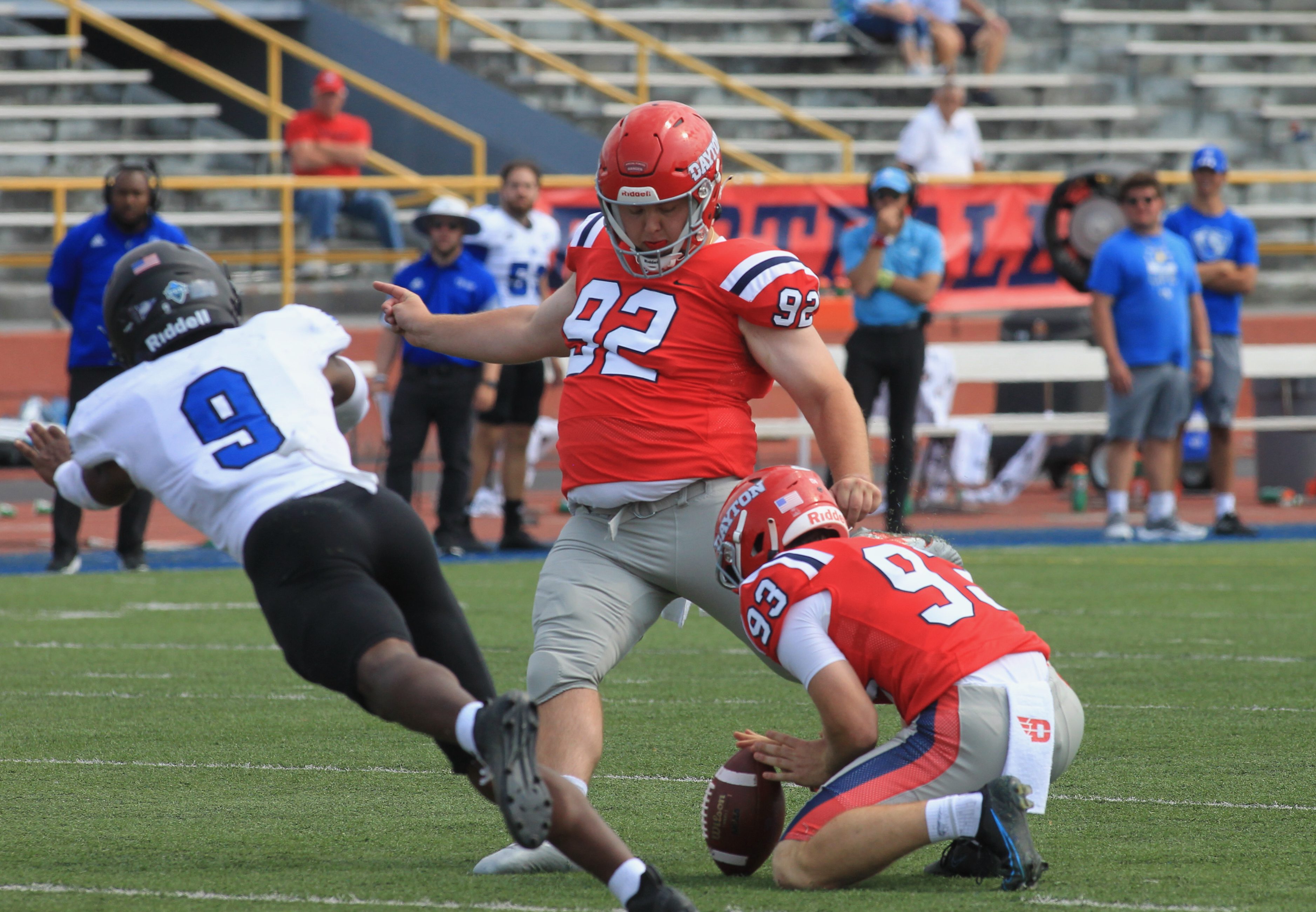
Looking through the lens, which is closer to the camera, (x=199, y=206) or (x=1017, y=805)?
(x=1017, y=805)

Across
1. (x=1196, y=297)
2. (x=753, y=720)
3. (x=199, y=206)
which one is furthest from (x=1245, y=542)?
(x=199, y=206)

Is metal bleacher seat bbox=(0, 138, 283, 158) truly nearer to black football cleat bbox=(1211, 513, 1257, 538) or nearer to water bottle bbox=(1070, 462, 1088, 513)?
water bottle bbox=(1070, 462, 1088, 513)

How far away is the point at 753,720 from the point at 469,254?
566 cm

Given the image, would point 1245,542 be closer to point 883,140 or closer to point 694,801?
point 694,801

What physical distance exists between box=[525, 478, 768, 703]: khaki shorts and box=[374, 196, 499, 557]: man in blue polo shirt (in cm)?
604

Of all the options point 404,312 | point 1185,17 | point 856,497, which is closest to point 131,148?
point 1185,17

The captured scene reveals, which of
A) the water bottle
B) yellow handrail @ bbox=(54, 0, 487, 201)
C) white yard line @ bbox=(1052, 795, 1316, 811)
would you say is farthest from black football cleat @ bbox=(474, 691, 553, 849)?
yellow handrail @ bbox=(54, 0, 487, 201)

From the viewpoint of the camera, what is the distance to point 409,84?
18953mm

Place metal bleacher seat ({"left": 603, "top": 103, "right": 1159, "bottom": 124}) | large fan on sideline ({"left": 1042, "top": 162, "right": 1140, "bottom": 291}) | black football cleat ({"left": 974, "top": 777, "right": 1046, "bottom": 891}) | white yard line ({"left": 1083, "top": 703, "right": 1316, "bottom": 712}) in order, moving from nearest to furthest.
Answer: black football cleat ({"left": 974, "top": 777, "right": 1046, "bottom": 891}), white yard line ({"left": 1083, "top": 703, "right": 1316, "bottom": 712}), large fan on sideline ({"left": 1042, "top": 162, "right": 1140, "bottom": 291}), metal bleacher seat ({"left": 603, "top": 103, "right": 1159, "bottom": 124})

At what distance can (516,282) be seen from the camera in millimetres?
11266

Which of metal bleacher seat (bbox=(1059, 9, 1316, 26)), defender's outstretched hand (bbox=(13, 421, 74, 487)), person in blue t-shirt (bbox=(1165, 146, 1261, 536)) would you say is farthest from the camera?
metal bleacher seat (bbox=(1059, 9, 1316, 26))

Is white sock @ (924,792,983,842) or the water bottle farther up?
white sock @ (924,792,983,842)

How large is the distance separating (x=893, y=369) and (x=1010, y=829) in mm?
7268

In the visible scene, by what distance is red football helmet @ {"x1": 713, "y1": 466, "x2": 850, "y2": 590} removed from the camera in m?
3.96
